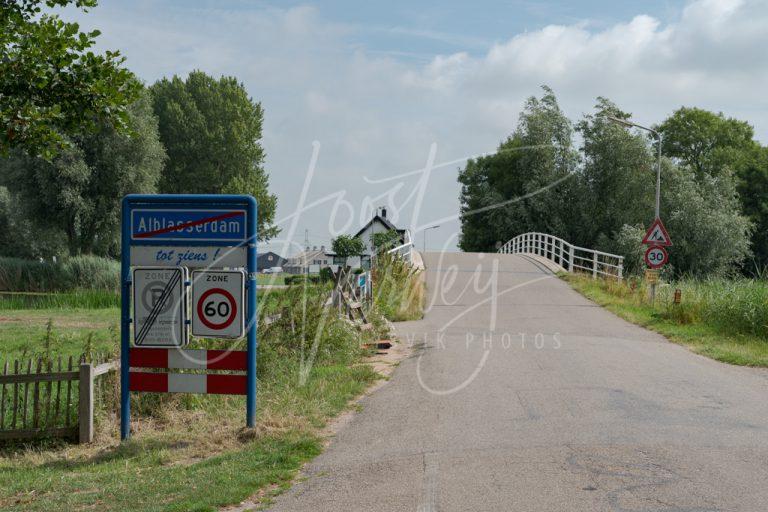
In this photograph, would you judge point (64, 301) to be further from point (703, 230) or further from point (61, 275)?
point (703, 230)

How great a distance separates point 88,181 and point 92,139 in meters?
2.51

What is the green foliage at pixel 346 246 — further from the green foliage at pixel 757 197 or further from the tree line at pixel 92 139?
the green foliage at pixel 757 197

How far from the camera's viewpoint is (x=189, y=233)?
29.7 feet

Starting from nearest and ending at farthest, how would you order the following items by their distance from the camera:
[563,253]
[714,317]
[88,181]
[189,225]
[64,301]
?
1. [189,225]
2. [714,317]
3. [64,301]
4. [563,253]
5. [88,181]

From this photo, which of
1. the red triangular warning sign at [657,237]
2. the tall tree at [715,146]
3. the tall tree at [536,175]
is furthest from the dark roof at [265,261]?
the tall tree at [715,146]

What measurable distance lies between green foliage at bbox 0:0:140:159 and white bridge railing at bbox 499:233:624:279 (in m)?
20.5

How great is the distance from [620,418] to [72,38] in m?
9.77

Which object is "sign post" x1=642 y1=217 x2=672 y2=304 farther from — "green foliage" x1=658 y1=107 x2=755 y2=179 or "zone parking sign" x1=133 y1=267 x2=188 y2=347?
"green foliage" x1=658 y1=107 x2=755 y2=179

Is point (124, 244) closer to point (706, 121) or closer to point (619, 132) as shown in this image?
point (619, 132)

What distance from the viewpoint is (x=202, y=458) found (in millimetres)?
8227

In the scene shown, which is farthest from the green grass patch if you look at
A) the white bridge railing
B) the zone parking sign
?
the zone parking sign

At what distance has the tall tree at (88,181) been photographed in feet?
151

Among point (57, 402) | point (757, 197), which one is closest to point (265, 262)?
point (57, 402)

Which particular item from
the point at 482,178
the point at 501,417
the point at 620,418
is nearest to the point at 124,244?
the point at 501,417
